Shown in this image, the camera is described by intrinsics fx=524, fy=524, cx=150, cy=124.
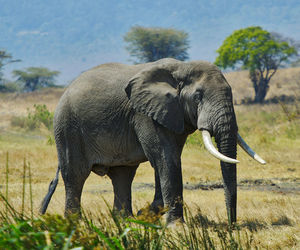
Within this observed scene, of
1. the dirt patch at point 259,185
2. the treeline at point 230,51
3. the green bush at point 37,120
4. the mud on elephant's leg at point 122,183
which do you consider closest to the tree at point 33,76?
the treeline at point 230,51

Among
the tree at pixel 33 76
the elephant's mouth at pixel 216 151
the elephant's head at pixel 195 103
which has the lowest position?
the tree at pixel 33 76

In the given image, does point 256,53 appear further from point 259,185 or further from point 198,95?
point 198,95

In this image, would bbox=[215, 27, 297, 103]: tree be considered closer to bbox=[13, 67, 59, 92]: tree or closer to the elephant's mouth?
bbox=[13, 67, 59, 92]: tree

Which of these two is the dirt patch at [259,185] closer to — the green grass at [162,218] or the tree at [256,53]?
the green grass at [162,218]

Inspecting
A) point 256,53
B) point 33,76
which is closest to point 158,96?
point 256,53

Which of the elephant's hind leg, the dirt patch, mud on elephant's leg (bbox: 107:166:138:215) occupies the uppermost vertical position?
the elephant's hind leg

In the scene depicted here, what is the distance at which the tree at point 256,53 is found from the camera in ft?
187

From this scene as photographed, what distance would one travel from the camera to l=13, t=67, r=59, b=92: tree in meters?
79.3

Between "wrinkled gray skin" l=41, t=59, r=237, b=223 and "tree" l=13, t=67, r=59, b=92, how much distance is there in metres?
73.2

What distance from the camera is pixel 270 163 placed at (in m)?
16.4

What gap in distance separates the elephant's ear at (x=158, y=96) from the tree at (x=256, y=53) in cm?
5033

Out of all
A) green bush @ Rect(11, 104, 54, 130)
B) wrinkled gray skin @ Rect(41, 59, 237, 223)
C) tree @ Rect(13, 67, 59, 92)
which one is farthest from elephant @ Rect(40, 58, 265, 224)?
tree @ Rect(13, 67, 59, 92)

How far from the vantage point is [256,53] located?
55906 mm

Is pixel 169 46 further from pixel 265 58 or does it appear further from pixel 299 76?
pixel 299 76
